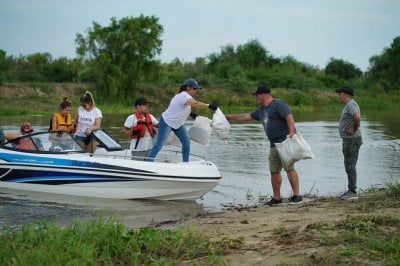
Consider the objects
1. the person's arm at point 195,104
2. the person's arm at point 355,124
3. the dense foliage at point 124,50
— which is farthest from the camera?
the dense foliage at point 124,50

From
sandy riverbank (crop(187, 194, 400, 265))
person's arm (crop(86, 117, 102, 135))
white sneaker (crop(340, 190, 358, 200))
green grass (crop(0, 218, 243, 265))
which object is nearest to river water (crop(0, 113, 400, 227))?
sandy riverbank (crop(187, 194, 400, 265))

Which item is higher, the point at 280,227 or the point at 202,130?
the point at 202,130

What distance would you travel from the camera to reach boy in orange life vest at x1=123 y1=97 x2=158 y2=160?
1080cm

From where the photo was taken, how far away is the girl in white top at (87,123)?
11.0 meters

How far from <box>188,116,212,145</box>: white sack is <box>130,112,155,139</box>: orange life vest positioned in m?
0.75

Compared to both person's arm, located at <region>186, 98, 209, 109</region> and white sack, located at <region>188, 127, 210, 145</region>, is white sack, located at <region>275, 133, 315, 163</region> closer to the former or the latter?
person's arm, located at <region>186, 98, 209, 109</region>

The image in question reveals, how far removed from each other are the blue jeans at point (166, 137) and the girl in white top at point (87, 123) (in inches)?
48.2

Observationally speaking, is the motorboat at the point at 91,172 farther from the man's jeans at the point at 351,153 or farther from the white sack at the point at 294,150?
the man's jeans at the point at 351,153

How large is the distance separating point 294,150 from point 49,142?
423cm

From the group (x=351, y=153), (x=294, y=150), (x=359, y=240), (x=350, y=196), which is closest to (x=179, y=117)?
(x=294, y=150)

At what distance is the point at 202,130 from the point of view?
34.8ft

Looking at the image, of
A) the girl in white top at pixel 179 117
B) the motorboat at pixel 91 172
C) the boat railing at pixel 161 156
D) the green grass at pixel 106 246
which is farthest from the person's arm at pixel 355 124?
the green grass at pixel 106 246

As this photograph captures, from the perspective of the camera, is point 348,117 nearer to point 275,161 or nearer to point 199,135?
point 275,161

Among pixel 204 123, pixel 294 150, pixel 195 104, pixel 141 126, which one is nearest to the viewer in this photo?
pixel 294 150
